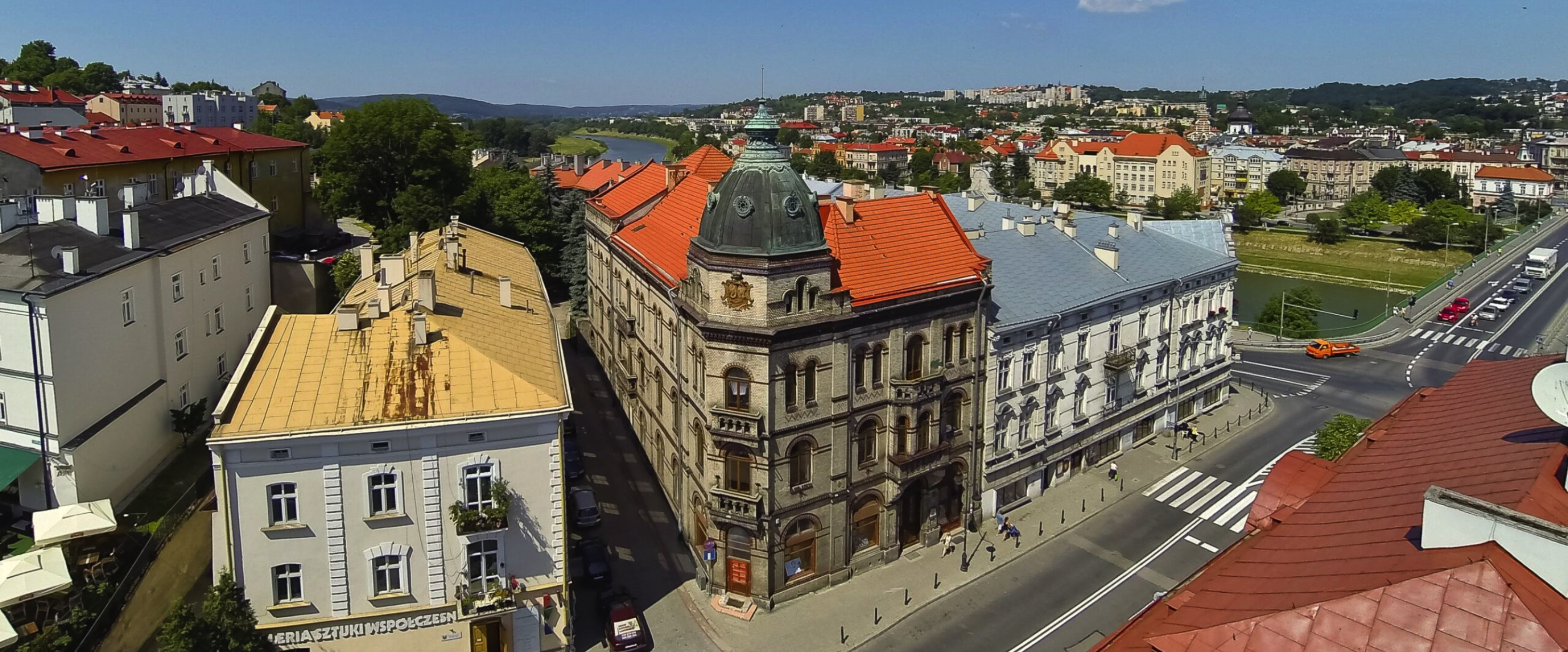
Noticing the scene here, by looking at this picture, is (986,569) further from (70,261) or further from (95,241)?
(95,241)

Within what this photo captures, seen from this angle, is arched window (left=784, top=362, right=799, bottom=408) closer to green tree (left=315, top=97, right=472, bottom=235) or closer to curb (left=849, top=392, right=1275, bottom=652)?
curb (left=849, top=392, right=1275, bottom=652)

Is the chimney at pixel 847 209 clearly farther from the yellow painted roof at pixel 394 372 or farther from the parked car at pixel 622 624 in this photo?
the parked car at pixel 622 624

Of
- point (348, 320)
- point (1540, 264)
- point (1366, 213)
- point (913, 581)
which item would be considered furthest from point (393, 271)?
point (1366, 213)

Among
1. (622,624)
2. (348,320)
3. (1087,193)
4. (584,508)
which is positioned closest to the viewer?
(348,320)

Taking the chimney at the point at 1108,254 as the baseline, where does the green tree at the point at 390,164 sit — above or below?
above

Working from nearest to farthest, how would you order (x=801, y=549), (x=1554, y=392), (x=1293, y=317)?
(x=1554, y=392)
(x=801, y=549)
(x=1293, y=317)

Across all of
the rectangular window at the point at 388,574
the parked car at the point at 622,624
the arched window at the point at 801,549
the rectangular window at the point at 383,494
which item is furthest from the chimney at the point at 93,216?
the arched window at the point at 801,549
